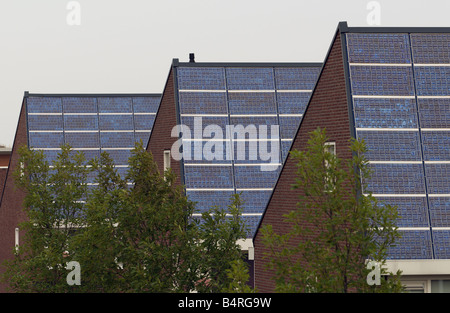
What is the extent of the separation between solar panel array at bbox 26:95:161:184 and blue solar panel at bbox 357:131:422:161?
2208cm

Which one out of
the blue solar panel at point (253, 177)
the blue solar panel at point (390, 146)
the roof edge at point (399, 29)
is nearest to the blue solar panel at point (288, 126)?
the blue solar panel at point (253, 177)

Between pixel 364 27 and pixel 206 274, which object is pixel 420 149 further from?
pixel 206 274

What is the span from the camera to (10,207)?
43.5 metres

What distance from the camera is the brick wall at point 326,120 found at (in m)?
19.4

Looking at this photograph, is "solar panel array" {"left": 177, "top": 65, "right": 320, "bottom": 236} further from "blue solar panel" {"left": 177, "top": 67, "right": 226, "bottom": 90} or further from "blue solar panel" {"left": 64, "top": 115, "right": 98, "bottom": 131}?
"blue solar panel" {"left": 64, "top": 115, "right": 98, "bottom": 131}

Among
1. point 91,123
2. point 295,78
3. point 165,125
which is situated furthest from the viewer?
point 91,123

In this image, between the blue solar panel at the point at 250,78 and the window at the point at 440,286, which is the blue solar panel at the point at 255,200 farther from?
the window at the point at 440,286

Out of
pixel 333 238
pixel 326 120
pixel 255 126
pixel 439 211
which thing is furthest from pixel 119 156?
pixel 333 238

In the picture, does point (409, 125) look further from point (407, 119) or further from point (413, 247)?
point (413, 247)

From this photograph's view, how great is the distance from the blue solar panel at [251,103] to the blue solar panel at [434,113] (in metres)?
10.8

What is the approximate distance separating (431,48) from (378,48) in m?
1.28

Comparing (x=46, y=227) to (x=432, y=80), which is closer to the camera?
(x=432, y=80)

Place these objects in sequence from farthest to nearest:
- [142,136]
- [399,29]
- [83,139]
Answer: [142,136]
[83,139]
[399,29]
